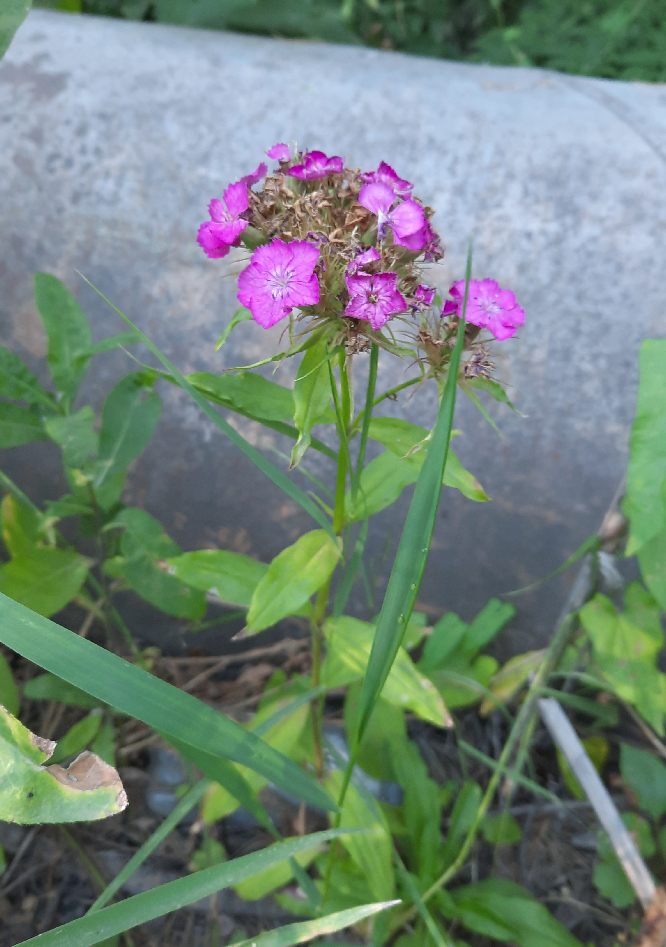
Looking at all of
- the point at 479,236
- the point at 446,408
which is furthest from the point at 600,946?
the point at 479,236

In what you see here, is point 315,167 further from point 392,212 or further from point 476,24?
point 476,24

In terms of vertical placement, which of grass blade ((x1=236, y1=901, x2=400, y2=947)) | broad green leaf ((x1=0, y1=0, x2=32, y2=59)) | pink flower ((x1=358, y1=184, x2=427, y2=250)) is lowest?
grass blade ((x1=236, y1=901, x2=400, y2=947))

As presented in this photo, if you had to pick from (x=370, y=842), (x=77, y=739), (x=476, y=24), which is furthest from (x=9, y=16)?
(x=476, y=24)

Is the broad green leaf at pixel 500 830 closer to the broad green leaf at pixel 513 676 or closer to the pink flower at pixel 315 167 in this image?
the broad green leaf at pixel 513 676

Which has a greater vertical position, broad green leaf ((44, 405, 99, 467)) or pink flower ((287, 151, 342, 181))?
pink flower ((287, 151, 342, 181))

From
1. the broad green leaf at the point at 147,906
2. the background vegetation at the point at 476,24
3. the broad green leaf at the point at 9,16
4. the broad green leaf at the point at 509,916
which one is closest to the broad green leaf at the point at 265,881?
the broad green leaf at the point at 509,916

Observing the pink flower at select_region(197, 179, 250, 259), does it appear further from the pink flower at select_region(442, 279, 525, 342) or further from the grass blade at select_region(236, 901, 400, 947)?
the grass blade at select_region(236, 901, 400, 947)

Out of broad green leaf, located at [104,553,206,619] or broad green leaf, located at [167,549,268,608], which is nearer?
broad green leaf, located at [167,549,268,608]

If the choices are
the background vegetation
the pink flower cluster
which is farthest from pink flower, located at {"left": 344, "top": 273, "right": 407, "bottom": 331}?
the background vegetation
